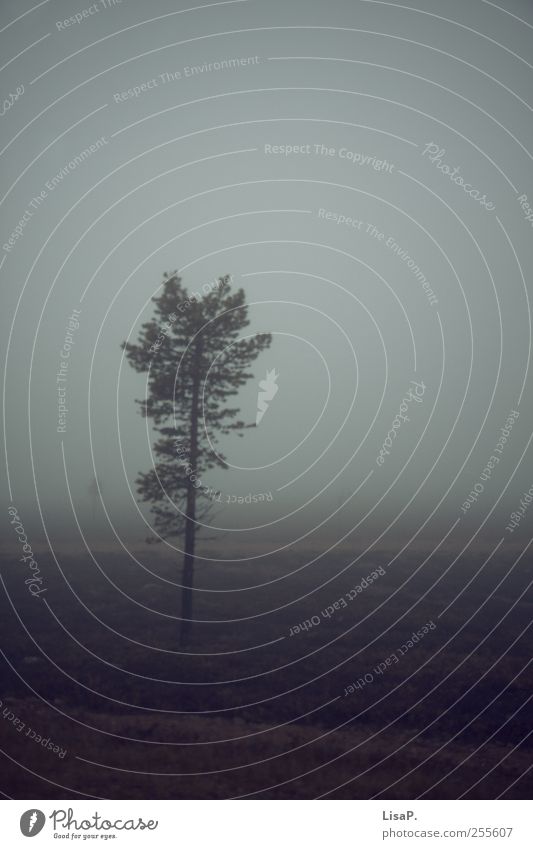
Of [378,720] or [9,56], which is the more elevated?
[9,56]

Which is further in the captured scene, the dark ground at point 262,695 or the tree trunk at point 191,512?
the tree trunk at point 191,512

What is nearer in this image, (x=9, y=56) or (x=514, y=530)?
(x=9, y=56)

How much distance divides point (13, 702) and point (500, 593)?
2432cm

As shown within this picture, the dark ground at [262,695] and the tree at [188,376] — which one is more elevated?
the tree at [188,376]

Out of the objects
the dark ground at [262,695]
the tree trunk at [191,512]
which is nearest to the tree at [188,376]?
the tree trunk at [191,512]

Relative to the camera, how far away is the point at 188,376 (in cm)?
2019

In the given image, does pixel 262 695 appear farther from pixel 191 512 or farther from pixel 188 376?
pixel 188 376

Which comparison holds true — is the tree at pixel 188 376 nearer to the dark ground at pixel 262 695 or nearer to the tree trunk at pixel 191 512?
the tree trunk at pixel 191 512

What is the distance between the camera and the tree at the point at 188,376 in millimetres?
19984

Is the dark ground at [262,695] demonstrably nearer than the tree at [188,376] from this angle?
Yes

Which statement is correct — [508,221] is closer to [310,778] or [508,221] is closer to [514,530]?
[514,530]

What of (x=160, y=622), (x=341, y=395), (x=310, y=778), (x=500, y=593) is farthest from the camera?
(x=341, y=395)

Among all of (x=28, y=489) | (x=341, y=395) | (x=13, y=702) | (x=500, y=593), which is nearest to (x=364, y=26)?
(x=13, y=702)

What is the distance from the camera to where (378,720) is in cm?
1488
